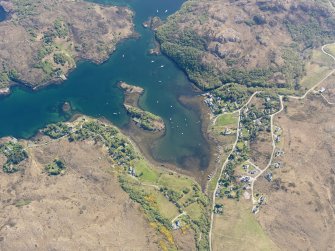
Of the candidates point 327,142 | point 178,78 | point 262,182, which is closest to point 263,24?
point 178,78

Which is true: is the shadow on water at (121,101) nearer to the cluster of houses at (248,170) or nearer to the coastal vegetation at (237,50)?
the coastal vegetation at (237,50)

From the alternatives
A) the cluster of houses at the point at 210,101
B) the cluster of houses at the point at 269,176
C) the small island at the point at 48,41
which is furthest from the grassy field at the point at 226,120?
the small island at the point at 48,41

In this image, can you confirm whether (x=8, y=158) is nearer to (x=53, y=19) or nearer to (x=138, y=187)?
(x=138, y=187)

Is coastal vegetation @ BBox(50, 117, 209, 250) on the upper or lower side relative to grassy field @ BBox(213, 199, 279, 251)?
upper

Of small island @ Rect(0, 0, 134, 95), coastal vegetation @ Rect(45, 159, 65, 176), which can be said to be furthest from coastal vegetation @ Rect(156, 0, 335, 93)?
coastal vegetation @ Rect(45, 159, 65, 176)

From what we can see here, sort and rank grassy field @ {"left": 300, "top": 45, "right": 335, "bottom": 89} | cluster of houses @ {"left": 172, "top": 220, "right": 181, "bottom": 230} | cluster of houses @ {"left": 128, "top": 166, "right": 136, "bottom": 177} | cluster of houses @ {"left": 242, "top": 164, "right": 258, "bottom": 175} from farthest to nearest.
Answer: grassy field @ {"left": 300, "top": 45, "right": 335, "bottom": 89} < cluster of houses @ {"left": 242, "top": 164, "right": 258, "bottom": 175} < cluster of houses @ {"left": 128, "top": 166, "right": 136, "bottom": 177} < cluster of houses @ {"left": 172, "top": 220, "right": 181, "bottom": 230}

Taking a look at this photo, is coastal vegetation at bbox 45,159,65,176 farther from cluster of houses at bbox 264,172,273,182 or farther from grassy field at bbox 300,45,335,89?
grassy field at bbox 300,45,335,89

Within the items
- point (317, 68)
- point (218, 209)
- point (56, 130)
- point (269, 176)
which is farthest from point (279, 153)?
point (56, 130)
